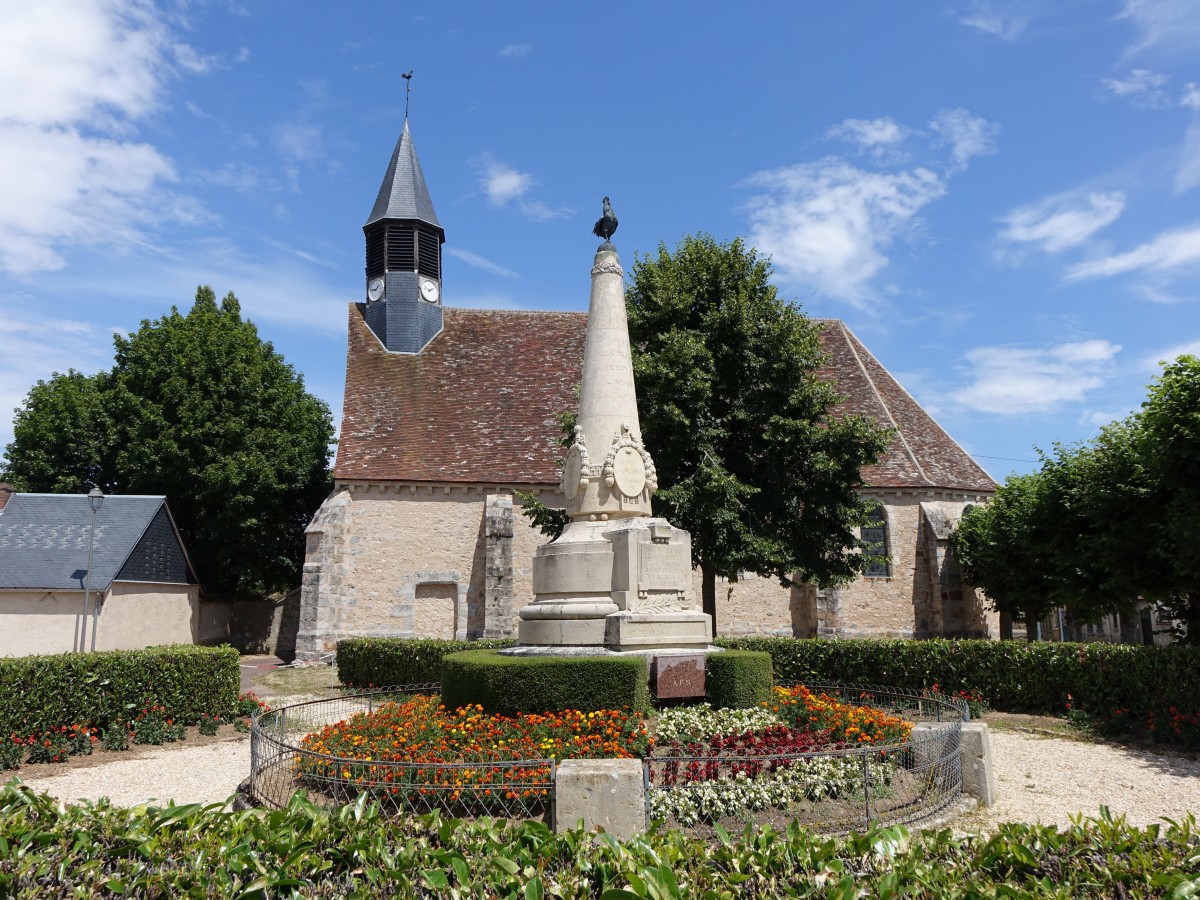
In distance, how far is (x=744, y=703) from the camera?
862 cm

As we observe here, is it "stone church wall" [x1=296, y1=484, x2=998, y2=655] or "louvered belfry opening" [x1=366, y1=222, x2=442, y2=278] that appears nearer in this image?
"stone church wall" [x1=296, y1=484, x2=998, y2=655]

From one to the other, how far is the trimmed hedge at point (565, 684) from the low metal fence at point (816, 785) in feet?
3.36

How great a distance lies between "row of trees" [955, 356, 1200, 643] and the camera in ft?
40.1

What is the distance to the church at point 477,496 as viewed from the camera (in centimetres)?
2225

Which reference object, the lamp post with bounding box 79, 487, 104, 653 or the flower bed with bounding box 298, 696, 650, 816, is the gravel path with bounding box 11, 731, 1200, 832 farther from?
the lamp post with bounding box 79, 487, 104, 653

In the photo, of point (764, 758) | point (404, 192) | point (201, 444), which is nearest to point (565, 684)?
point (764, 758)

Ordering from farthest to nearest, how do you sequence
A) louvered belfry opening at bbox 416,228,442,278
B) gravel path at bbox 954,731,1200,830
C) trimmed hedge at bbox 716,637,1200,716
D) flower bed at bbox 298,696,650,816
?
louvered belfry opening at bbox 416,228,442,278 → trimmed hedge at bbox 716,637,1200,716 → gravel path at bbox 954,731,1200,830 → flower bed at bbox 298,696,650,816

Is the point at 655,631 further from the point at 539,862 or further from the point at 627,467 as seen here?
the point at 539,862

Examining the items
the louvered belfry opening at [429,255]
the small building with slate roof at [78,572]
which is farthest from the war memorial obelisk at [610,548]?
the louvered belfry opening at [429,255]

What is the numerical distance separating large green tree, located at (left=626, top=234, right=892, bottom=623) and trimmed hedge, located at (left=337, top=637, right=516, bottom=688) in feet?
15.1

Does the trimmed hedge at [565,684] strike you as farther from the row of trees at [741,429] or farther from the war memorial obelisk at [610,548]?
the row of trees at [741,429]

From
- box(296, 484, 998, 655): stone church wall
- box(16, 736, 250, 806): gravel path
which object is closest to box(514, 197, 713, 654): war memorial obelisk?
box(16, 736, 250, 806): gravel path

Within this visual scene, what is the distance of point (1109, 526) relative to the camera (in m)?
15.1

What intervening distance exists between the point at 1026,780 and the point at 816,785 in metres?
3.44
